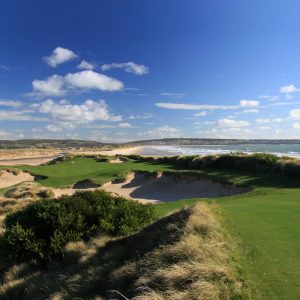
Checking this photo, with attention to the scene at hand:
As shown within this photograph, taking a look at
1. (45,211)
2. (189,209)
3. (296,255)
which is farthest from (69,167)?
(296,255)

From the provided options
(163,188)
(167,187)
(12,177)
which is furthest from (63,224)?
(12,177)

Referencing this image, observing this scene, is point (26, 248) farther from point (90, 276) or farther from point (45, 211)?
point (90, 276)

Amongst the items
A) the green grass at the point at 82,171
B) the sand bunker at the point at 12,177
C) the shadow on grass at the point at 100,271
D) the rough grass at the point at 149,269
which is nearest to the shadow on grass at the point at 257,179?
the green grass at the point at 82,171

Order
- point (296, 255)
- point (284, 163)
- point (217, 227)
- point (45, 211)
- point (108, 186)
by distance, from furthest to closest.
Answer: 1. point (108, 186)
2. point (284, 163)
3. point (45, 211)
4. point (217, 227)
5. point (296, 255)

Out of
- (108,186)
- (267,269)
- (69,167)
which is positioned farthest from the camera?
(69,167)

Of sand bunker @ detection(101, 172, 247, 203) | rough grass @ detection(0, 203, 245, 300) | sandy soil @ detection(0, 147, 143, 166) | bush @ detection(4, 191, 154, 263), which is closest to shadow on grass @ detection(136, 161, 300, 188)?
sand bunker @ detection(101, 172, 247, 203)

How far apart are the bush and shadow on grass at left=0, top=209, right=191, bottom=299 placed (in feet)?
2.38

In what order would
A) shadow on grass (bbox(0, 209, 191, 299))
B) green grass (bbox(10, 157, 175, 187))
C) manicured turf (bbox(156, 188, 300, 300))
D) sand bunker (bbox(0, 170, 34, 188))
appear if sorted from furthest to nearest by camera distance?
sand bunker (bbox(0, 170, 34, 188)), green grass (bbox(10, 157, 175, 187)), shadow on grass (bbox(0, 209, 191, 299)), manicured turf (bbox(156, 188, 300, 300))

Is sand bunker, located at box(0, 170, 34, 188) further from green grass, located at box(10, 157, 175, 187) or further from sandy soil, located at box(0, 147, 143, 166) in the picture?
sandy soil, located at box(0, 147, 143, 166)

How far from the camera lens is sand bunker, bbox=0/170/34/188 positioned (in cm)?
4262

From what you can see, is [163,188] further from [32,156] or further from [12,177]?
[32,156]

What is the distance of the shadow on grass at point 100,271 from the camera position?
785 centimetres

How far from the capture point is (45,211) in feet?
42.0

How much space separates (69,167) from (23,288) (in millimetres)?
38142
